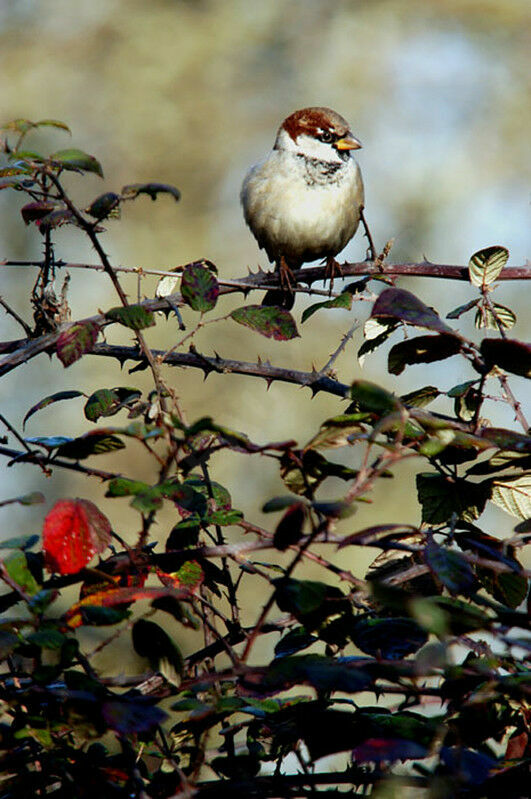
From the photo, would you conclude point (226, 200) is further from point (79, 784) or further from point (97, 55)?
point (79, 784)

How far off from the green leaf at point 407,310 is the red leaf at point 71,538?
378 mm

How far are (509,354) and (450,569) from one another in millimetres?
292

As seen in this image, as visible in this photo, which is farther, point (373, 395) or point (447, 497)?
point (447, 497)

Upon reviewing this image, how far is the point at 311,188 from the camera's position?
2930 millimetres

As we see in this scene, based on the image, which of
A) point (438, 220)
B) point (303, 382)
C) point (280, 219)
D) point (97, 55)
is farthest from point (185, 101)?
point (303, 382)

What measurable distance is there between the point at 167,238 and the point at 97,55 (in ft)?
5.01

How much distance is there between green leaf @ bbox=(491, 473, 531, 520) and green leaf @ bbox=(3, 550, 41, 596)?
57cm

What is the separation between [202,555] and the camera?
881mm

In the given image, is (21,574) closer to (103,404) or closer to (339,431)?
(339,431)

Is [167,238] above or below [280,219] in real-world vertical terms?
above

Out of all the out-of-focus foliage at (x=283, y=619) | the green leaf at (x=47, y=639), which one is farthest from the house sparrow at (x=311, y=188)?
the green leaf at (x=47, y=639)

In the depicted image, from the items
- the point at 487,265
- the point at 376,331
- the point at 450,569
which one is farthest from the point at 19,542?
the point at 487,265

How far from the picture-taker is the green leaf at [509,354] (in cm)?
95

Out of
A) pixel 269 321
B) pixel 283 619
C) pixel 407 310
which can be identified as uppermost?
pixel 269 321
